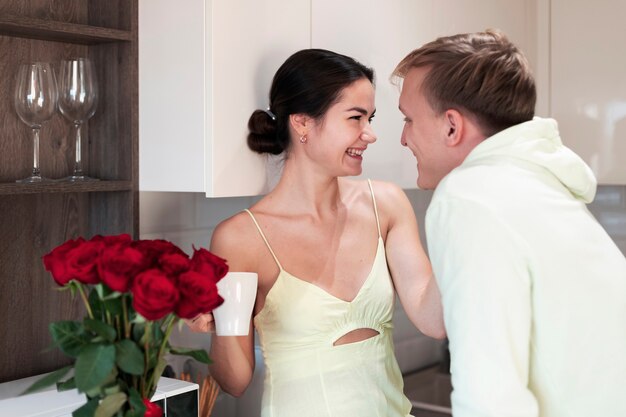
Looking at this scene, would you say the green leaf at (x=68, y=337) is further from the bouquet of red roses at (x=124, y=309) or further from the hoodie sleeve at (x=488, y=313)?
the hoodie sleeve at (x=488, y=313)

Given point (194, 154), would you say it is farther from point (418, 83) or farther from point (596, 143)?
point (596, 143)

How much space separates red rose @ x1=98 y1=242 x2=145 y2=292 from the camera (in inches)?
40.6

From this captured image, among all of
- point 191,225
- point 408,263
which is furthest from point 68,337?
point 191,225

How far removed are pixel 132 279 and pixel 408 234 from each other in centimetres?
101

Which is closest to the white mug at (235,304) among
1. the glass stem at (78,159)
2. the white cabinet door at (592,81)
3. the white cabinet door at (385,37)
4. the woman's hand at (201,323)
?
the woman's hand at (201,323)

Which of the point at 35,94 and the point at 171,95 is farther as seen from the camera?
the point at 171,95

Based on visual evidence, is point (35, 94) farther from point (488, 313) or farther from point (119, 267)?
point (488, 313)

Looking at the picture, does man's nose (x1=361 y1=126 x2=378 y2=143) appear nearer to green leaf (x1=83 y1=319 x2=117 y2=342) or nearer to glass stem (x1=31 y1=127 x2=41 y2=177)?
→ glass stem (x1=31 y1=127 x2=41 y2=177)

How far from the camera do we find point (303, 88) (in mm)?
1802

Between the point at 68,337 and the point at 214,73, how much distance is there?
2.51ft

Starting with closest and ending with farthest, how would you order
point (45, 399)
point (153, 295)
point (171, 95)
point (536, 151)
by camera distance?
point (153, 295) → point (536, 151) → point (45, 399) → point (171, 95)

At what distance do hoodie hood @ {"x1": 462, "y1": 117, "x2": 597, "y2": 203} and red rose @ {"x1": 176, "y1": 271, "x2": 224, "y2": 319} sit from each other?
0.47 meters

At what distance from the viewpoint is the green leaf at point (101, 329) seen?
1.06 meters

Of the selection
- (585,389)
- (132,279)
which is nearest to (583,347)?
(585,389)
